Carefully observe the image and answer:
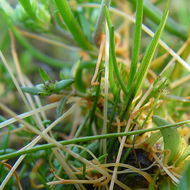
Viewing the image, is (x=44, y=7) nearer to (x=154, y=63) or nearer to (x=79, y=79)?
(x=79, y=79)

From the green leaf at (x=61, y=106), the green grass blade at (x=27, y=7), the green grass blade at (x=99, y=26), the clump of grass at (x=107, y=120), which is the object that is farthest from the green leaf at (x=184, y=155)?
the green grass blade at (x=27, y=7)

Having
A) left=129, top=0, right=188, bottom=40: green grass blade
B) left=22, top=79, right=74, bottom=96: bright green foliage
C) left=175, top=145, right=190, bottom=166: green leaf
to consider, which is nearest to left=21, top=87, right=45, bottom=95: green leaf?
left=22, top=79, right=74, bottom=96: bright green foliage

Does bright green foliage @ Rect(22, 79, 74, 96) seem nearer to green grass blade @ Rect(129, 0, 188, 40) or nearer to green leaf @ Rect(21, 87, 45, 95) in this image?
green leaf @ Rect(21, 87, 45, 95)

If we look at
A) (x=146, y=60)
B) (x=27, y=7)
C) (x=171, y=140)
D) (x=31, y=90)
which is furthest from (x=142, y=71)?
(x=27, y=7)

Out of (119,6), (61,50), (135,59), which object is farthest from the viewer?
(61,50)

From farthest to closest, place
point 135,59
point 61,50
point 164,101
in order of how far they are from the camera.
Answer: point 61,50 < point 164,101 < point 135,59

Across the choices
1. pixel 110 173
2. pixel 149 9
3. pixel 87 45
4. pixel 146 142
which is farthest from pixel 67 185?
pixel 149 9

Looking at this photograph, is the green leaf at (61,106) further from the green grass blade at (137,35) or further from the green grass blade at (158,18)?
the green grass blade at (158,18)

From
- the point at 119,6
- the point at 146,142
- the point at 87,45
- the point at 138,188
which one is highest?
the point at 119,6

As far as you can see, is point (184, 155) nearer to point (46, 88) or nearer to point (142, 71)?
point (142, 71)
